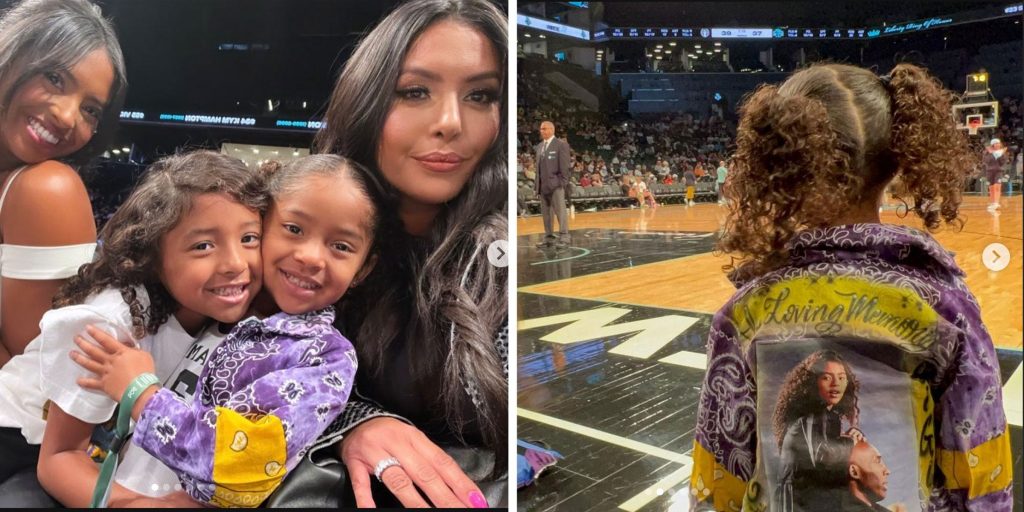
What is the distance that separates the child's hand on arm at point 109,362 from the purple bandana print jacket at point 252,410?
0.41 ft

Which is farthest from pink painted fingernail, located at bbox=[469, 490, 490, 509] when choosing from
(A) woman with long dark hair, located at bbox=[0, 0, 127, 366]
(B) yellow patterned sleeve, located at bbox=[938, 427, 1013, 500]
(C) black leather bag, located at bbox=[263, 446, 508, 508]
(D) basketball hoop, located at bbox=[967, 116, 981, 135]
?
(D) basketball hoop, located at bbox=[967, 116, 981, 135]

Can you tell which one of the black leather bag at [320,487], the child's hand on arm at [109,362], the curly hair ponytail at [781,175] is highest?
the curly hair ponytail at [781,175]

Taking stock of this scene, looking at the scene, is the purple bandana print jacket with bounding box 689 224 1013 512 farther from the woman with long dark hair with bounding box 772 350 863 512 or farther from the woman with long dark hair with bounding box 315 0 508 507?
the woman with long dark hair with bounding box 315 0 508 507

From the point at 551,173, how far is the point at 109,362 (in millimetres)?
1609

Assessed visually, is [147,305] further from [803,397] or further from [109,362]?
[803,397]

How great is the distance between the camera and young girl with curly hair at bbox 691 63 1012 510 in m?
1.08

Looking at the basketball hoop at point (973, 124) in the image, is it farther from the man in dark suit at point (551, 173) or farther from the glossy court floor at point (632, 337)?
the man in dark suit at point (551, 173)

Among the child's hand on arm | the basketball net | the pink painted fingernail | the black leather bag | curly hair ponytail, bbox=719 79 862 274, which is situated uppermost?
the basketball net

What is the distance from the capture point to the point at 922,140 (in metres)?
1.17

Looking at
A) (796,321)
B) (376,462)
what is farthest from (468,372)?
(796,321)

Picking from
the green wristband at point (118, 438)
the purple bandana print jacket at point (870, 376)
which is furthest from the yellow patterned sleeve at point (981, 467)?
the green wristband at point (118, 438)

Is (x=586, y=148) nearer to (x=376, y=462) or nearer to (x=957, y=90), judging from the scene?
(x=957, y=90)

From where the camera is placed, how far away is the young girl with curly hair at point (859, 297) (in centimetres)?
108

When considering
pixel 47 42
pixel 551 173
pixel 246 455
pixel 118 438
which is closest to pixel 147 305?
pixel 118 438
